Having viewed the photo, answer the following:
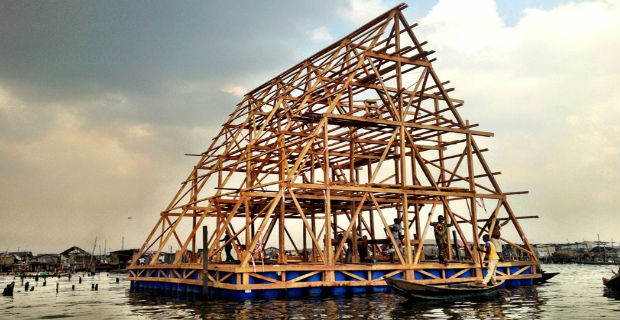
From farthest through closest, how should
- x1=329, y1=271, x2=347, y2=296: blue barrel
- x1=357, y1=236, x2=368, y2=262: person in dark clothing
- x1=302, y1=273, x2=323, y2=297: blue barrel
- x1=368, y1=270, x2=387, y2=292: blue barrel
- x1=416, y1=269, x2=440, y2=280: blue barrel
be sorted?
x1=357, y1=236, x2=368, y2=262: person in dark clothing < x1=416, y1=269, x2=440, y2=280: blue barrel < x1=368, y1=270, x2=387, y2=292: blue barrel < x1=329, y1=271, x2=347, y2=296: blue barrel < x1=302, y1=273, x2=323, y2=297: blue barrel

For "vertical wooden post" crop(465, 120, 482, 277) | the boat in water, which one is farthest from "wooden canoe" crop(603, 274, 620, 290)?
"vertical wooden post" crop(465, 120, 482, 277)

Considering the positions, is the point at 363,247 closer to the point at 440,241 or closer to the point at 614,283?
the point at 440,241

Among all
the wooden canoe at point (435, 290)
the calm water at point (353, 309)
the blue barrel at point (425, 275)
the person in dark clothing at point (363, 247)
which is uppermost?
the person in dark clothing at point (363, 247)

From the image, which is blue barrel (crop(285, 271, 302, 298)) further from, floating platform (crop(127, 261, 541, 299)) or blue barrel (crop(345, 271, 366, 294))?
blue barrel (crop(345, 271, 366, 294))

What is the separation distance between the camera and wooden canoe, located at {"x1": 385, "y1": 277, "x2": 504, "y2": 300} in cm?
1827

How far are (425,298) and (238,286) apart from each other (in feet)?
23.7

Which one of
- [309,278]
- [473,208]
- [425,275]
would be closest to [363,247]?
[425,275]

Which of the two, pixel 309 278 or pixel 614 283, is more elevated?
pixel 309 278

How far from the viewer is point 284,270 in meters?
20.3

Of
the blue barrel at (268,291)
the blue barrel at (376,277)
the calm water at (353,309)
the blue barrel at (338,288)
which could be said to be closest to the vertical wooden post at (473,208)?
the calm water at (353,309)

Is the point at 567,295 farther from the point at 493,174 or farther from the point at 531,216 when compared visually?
the point at 493,174

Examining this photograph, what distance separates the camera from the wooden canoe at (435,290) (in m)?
18.3

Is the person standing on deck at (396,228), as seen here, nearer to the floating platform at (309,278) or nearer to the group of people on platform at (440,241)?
the group of people on platform at (440,241)

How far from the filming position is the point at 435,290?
18.6m
